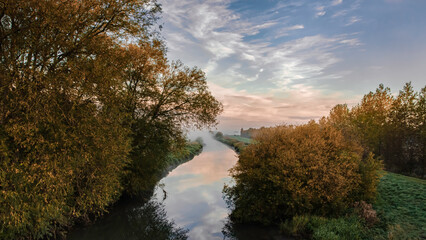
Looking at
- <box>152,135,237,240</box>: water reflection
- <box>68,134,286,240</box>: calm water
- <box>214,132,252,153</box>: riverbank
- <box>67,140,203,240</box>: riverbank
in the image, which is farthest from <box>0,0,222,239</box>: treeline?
<box>214,132,252,153</box>: riverbank

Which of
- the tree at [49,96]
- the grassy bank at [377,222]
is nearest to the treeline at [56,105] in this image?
the tree at [49,96]

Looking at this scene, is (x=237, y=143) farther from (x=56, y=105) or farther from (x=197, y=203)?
(x=56, y=105)

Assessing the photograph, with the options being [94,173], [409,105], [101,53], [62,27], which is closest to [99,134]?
[94,173]

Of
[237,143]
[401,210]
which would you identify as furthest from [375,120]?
[237,143]

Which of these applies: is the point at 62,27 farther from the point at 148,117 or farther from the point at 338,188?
the point at 338,188

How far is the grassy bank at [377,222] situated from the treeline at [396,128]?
16.1 m

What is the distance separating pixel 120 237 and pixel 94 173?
4451 millimetres

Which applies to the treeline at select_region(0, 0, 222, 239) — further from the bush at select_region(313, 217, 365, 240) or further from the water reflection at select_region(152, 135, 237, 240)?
the bush at select_region(313, 217, 365, 240)

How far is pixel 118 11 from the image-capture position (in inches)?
476

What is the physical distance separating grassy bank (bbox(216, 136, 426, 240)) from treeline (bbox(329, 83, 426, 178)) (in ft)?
52.9

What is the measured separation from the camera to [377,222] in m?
13.7

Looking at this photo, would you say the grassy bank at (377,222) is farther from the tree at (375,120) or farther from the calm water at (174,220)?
the tree at (375,120)

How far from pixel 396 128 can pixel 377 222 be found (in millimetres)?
27671

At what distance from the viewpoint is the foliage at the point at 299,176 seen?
14.5 meters
